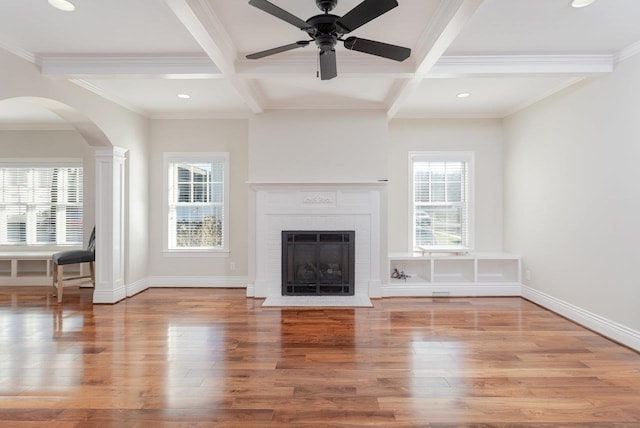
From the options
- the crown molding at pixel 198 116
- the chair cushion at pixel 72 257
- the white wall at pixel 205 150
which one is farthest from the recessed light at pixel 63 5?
the chair cushion at pixel 72 257

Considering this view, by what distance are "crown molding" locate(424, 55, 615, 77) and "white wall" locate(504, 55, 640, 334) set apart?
22cm

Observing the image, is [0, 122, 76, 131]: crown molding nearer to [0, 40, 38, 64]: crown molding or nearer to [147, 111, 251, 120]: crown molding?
[147, 111, 251, 120]: crown molding

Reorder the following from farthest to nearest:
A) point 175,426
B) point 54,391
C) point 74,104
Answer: point 74,104 → point 54,391 → point 175,426

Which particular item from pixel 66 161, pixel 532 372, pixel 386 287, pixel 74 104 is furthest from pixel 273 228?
pixel 66 161

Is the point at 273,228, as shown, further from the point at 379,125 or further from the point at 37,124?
the point at 37,124

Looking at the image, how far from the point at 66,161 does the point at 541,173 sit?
722 centimetres

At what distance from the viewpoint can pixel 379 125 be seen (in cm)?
525

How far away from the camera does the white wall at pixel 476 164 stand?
5754 millimetres

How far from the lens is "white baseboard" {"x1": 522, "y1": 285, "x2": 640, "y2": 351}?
133 inches

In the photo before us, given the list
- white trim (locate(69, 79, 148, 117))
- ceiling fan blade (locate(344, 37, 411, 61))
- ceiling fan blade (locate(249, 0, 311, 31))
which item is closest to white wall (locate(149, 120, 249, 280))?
white trim (locate(69, 79, 148, 117))

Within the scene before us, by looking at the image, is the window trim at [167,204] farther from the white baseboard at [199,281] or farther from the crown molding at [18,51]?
the crown molding at [18,51]

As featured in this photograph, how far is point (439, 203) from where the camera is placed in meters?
5.81

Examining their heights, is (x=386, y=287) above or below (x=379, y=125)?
below

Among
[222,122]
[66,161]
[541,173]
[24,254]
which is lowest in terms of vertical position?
[24,254]
